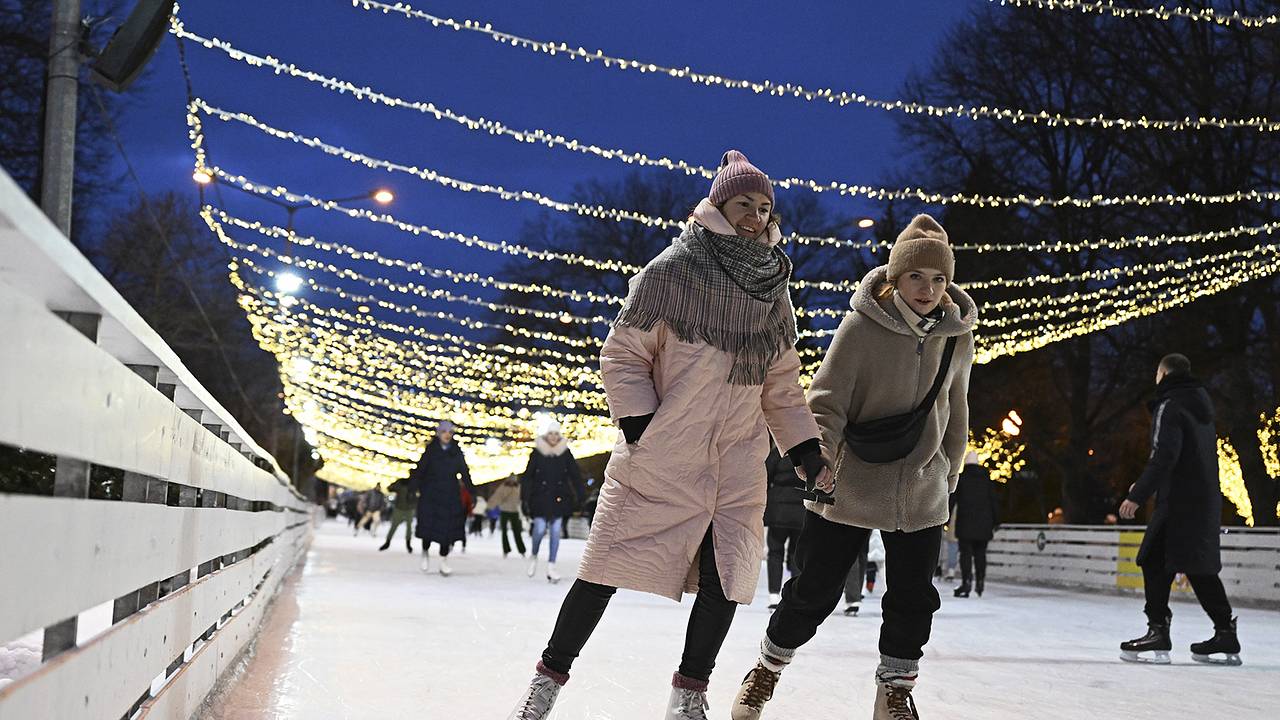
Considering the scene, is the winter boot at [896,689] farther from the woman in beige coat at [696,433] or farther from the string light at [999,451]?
the string light at [999,451]

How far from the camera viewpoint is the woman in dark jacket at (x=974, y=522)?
1384 centimetres

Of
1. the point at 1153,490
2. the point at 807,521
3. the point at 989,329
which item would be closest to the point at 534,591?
the point at 1153,490

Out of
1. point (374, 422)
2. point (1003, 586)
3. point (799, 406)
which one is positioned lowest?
point (1003, 586)

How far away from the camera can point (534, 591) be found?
11844 millimetres

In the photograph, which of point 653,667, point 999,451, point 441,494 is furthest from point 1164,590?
point 999,451

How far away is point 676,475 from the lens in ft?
12.4

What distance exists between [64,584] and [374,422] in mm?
32422

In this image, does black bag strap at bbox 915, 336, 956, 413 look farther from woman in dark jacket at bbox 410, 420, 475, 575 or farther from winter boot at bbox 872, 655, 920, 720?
woman in dark jacket at bbox 410, 420, 475, 575

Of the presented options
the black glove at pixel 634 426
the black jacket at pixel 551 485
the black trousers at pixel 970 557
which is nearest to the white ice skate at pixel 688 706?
the black glove at pixel 634 426

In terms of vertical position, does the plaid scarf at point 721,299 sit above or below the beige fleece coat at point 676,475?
above

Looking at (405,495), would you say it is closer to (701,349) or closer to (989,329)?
(989,329)

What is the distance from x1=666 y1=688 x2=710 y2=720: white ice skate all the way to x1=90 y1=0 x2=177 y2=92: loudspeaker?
5.72 metres

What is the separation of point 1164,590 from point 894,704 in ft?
12.3

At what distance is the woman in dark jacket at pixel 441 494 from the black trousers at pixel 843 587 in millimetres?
10251
